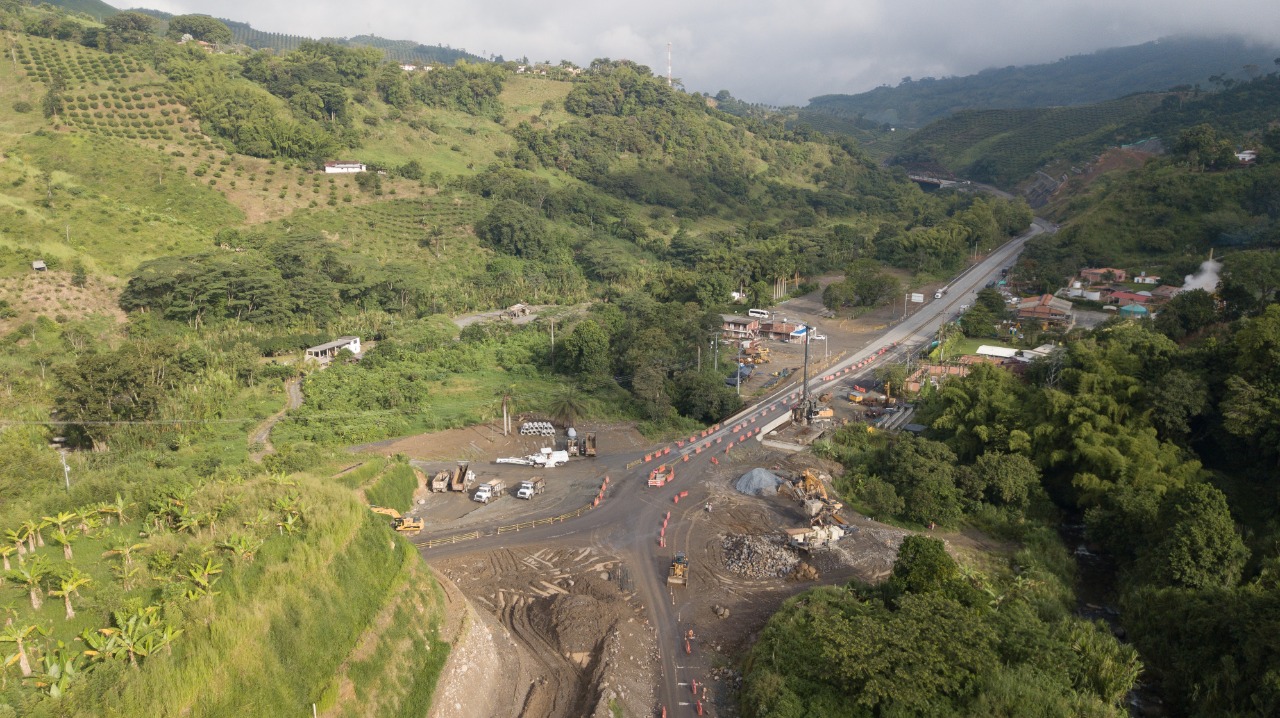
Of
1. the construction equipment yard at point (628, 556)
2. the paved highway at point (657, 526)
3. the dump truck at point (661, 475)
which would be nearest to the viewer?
the construction equipment yard at point (628, 556)

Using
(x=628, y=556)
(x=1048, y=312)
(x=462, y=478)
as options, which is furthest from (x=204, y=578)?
(x=1048, y=312)

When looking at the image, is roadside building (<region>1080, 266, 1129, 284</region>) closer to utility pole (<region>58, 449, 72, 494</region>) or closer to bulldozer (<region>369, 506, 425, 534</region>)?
bulldozer (<region>369, 506, 425, 534</region>)

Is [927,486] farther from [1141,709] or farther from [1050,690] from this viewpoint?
[1050,690]

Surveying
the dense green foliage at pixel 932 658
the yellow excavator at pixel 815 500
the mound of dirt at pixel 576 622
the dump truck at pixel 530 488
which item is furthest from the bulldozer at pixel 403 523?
the yellow excavator at pixel 815 500

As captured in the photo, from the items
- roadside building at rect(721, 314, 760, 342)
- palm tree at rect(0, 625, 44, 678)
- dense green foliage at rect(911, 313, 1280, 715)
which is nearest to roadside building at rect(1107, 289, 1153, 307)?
dense green foliage at rect(911, 313, 1280, 715)

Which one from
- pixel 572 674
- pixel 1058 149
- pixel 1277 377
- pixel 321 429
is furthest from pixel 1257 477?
pixel 1058 149

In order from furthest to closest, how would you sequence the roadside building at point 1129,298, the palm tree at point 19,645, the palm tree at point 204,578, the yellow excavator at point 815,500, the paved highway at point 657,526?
the roadside building at point 1129,298
the yellow excavator at point 815,500
the paved highway at point 657,526
the palm tree at point 204,578
the palm tree at point 19,645

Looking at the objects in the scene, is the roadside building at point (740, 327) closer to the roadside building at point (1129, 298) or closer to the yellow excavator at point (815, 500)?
the yellow excavator at point (815, 500)
